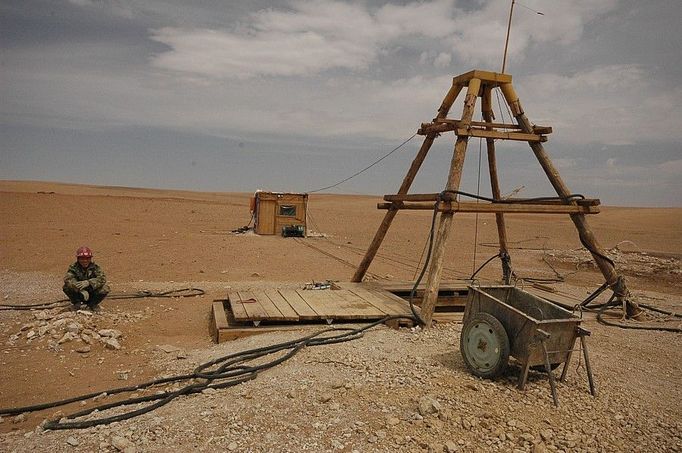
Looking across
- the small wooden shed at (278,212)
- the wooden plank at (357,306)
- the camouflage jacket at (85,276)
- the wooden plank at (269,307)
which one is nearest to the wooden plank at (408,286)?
the wooden plank at (357,306)

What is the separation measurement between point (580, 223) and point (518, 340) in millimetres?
4169

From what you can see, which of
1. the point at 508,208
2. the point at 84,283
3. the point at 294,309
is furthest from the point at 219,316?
the point at 508,208

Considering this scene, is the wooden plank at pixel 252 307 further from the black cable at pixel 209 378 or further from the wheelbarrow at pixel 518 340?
the wheelbarrow at pixel 518 340

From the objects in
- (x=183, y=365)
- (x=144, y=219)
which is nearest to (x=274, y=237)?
(x=144, y=219)

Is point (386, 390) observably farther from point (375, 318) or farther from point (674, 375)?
point (674, 375)

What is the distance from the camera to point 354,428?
429 cm

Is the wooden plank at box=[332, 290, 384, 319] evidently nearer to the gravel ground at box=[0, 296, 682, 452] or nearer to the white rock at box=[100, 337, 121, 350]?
the gravel ground at box=[0, 296, 682, 452]

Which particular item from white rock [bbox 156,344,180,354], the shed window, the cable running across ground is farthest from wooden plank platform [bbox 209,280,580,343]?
the shed window

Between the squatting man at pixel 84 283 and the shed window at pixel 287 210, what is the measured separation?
1472 centimetres

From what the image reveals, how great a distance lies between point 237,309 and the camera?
7.66 meters

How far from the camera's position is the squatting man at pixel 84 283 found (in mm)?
8219

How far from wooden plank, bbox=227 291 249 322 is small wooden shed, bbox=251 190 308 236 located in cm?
1417

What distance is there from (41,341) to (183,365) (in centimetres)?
244

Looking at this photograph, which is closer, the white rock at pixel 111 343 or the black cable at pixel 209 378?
the black cable at pixel 209 378
